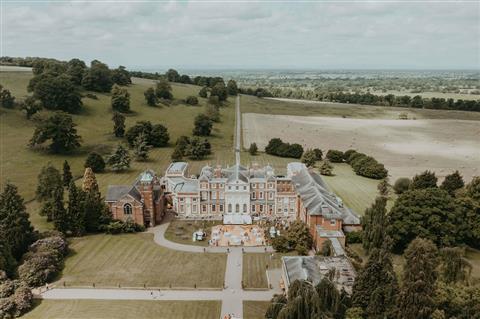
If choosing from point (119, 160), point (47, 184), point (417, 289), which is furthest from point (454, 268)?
point (119, 160)

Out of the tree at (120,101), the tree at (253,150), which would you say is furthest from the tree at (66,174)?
the tree at (120,101)

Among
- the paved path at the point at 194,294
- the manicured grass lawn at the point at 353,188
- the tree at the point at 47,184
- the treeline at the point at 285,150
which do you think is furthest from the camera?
the treeline at the point at 285,150

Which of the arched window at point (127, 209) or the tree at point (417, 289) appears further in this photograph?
the arched window at point (127, 209)

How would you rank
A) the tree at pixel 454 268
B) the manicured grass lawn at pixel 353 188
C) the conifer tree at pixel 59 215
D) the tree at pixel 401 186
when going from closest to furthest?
the tree at pixel 454 268 < the conifer tree at pixel 59 215 < the manicured grass lawn at pixel 353 188 < the tree at pixel 401 186

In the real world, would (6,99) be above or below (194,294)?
above

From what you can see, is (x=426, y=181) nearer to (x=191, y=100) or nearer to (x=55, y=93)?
(x=55, y=93)

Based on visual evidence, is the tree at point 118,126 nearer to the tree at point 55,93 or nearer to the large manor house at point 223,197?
the tree at point 55,93
